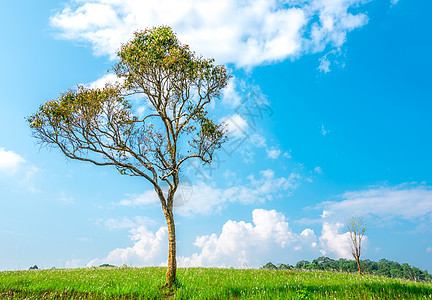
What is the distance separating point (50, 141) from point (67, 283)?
703 cm

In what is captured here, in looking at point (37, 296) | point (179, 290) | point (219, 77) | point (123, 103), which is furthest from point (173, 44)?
point (37, 296)

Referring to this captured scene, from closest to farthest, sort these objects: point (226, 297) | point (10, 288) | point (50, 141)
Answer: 1. point (226, 297)
2. point (10, 288)
3. point (50, 141)

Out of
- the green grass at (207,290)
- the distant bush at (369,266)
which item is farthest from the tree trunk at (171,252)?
the distant bush at (369,266)

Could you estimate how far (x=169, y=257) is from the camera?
13523 millimetres

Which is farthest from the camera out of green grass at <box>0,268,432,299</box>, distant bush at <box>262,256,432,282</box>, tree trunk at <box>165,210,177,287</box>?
distant bush at <box>262,256,432,282</box>

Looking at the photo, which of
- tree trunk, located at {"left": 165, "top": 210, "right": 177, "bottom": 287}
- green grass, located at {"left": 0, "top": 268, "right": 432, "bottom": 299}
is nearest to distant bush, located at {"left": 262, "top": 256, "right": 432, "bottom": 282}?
green grass, located at {"left": 0, "top": 268, "right": 432, "bottom": 299}

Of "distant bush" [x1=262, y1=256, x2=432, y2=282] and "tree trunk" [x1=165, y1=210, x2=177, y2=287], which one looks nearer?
"tree trunk" [x1=165, y1=210, x2=177, y2=287]

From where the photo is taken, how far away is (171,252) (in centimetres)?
1352

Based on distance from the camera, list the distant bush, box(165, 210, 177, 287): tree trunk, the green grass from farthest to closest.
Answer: the distant bush, box(165, 210, 177, 287): tree trunk, the green grass

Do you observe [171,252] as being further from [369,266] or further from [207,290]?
[369,266]

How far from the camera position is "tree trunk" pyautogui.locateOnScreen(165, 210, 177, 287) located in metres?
13.3

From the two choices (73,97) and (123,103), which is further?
(123,103)

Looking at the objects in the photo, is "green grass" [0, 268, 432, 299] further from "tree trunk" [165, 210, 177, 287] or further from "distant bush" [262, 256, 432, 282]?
"distant bush" [262, 256, 432, 282]

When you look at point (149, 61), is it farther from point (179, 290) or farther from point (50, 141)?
point (179, 290)
